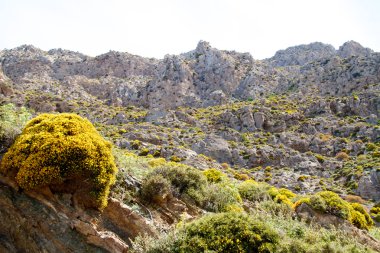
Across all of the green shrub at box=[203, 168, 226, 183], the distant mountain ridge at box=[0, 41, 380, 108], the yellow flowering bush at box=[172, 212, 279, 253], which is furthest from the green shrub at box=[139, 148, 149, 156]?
the distant mountain ridge at box=[0, 41, 380, 108]

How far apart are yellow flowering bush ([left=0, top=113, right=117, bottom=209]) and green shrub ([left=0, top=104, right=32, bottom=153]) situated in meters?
0.54

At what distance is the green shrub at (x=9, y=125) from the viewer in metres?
11.2

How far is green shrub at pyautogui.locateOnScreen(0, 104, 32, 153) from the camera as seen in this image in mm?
11227

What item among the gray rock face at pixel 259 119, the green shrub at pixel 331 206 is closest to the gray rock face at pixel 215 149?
the gray rock face at pixel 259 119

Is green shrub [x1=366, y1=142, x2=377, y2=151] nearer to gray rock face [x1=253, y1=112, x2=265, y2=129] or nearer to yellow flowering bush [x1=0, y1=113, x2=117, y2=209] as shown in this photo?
gray rock face [x1=253, y1=112, x2=265, y2=129]

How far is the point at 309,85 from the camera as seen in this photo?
94812 mm

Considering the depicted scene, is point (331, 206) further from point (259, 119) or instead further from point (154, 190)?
point (259, 119)

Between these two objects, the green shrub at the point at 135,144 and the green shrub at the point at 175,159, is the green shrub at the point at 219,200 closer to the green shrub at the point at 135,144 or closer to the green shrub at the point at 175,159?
the green shrub at the point at 175,159

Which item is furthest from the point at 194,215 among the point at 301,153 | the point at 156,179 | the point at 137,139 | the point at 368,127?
the point at 368,127

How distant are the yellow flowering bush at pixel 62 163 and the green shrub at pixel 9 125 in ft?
1.76

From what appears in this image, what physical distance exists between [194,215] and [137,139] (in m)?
43.0

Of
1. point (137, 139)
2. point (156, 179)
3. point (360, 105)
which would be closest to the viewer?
point (156, 179)

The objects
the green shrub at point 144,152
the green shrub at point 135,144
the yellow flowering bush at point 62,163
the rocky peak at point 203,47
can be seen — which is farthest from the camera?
the rocky peak at point 203,47

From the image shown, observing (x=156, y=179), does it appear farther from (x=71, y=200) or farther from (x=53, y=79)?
(x=53, y=79)
